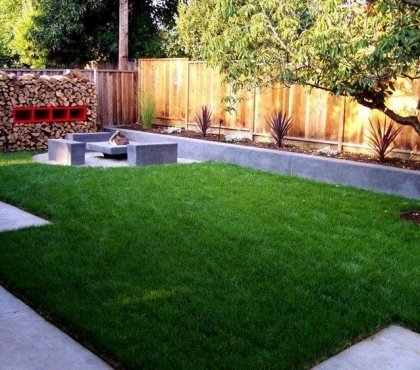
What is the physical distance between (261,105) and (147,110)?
339 centimetres

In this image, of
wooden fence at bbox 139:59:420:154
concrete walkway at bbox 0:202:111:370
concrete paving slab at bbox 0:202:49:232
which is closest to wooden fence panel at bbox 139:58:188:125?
wooden fence at bbox 139:59:420:154

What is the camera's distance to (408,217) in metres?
6.75

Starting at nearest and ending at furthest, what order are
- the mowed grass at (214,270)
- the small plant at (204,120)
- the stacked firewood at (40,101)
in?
the mowed grass at (214,270) < the stacked firewood at (40,101) < the small plant at (204,120)

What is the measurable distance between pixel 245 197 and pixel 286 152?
8.56ft

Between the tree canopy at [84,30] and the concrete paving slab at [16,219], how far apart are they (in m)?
12.1

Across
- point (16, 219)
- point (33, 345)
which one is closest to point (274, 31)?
point (16, 219)

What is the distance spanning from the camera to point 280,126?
1073cm

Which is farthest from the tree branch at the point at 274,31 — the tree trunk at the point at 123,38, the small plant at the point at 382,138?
the tree trunk at the point at 123,38

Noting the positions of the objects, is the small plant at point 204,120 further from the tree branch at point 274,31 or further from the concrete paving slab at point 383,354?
the concrete paving slab at point 383,354

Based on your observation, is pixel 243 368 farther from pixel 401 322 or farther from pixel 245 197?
pixel 245 197

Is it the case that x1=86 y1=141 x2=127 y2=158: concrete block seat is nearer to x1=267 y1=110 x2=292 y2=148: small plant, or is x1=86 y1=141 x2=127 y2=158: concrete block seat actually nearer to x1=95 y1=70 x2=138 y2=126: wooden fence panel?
x1=267 y1=110 x2=292 y2=148: small plant

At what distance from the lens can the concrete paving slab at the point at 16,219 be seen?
592 cm

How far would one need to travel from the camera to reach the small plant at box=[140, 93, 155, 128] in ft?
45.3

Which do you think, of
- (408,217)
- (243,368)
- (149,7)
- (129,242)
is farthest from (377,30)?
(149,7)
